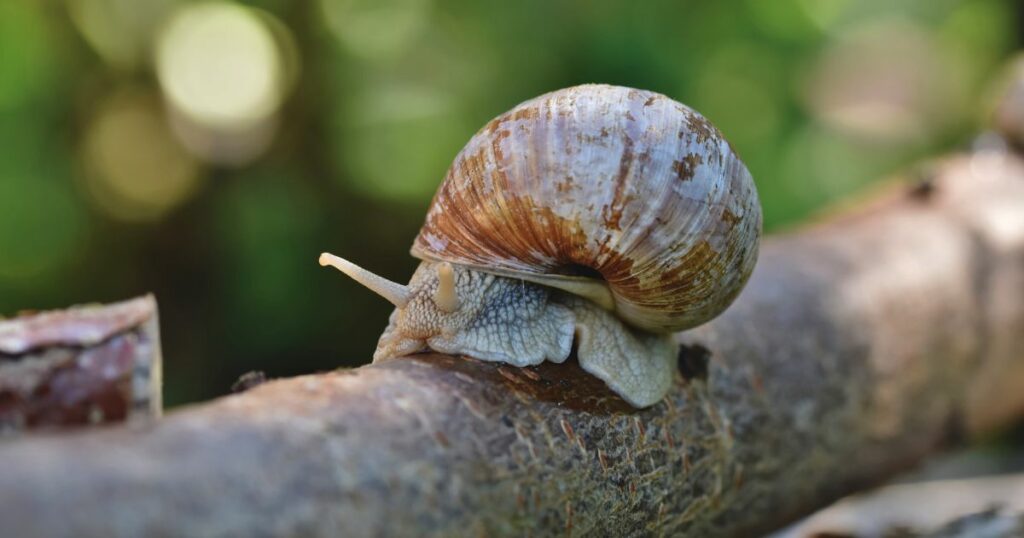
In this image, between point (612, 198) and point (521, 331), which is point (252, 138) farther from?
point (612, 198)

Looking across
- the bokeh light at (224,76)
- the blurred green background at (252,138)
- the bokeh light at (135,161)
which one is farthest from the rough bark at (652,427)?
the bokeh light at (135,161)

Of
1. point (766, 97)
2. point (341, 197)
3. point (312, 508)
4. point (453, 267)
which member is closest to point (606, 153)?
point (453, 267)

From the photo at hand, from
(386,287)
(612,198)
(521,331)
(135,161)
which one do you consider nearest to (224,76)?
(135,161)

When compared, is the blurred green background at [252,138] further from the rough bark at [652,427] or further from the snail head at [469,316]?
the snail head at [469,316]

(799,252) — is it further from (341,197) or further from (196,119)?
(196,119)

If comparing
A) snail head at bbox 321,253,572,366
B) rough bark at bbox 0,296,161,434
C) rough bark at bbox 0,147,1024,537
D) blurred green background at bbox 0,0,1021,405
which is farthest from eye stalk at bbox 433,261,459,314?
blurred green background at bbox 0,0,1021,405
